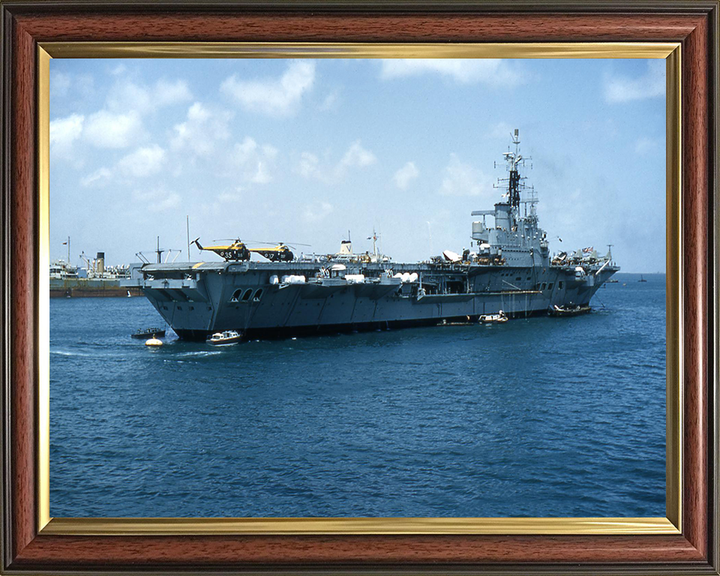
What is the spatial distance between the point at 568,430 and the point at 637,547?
30.2 feet

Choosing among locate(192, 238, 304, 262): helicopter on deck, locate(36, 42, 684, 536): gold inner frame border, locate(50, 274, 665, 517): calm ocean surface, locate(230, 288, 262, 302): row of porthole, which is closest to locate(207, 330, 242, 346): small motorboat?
locate(50, 274, 665, 517): calm ocean surface

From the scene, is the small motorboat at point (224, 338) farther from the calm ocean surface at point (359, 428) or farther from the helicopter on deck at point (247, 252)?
the helicopter on deck at point (247, 252)

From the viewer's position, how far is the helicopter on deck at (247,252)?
24609 millimetres

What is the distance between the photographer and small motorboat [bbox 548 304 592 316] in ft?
135

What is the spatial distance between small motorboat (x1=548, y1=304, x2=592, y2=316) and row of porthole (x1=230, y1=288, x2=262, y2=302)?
22896 millimetres

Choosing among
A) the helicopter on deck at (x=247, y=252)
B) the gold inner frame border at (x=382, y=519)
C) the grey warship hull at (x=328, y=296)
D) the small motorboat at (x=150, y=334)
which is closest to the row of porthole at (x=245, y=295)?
the grey warship hull at (x=328, y=296)

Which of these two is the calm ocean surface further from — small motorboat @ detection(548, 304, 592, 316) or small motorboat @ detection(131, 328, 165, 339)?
small motorboat @ detection(548, 304, 592, 316)

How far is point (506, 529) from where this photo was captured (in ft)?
11.2

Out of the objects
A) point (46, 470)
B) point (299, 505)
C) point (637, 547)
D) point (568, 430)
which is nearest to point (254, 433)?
point (299, 505)

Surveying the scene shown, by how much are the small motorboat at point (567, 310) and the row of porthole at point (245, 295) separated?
901 inches

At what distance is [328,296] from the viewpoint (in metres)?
30.2

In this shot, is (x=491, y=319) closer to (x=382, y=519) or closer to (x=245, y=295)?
(x=245, y=295)

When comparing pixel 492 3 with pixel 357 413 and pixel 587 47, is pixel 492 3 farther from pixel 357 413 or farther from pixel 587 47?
pixel 357 413

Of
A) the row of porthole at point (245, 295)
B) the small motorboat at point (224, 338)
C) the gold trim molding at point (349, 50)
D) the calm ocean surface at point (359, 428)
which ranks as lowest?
the calm ocean surface at point (359, 428)
